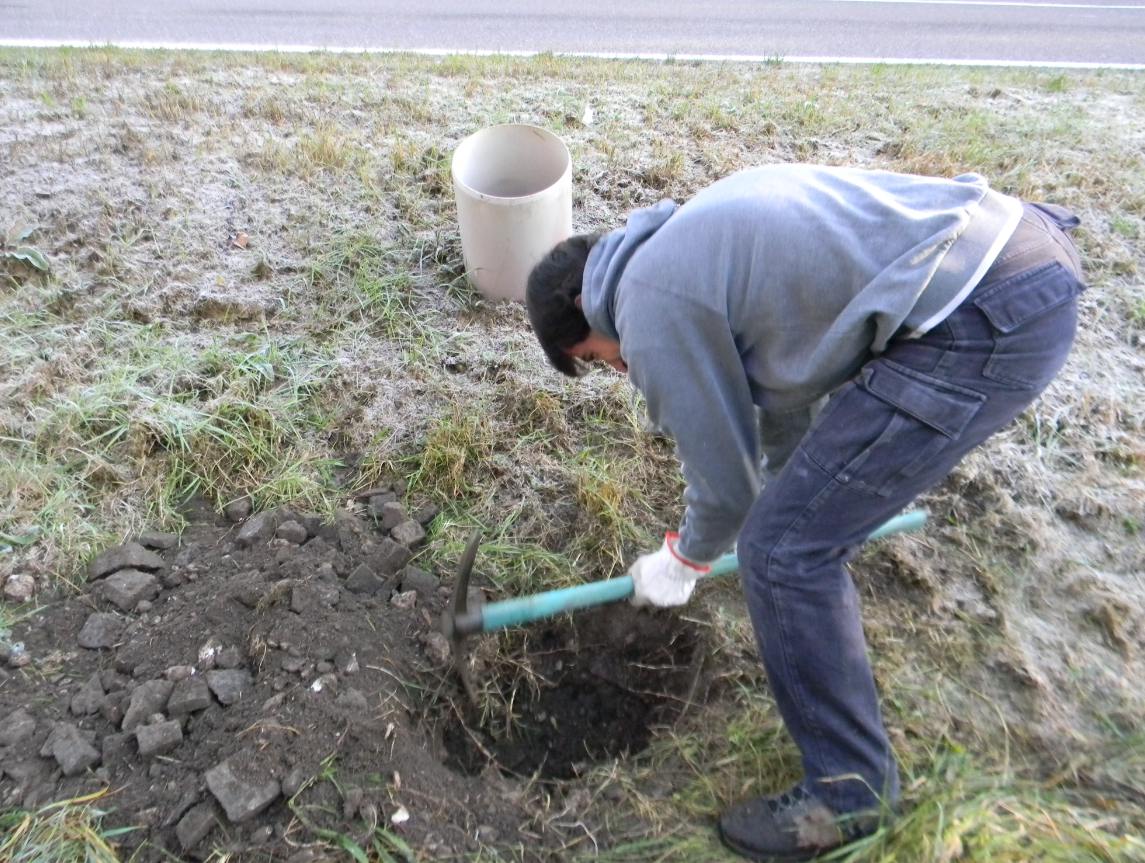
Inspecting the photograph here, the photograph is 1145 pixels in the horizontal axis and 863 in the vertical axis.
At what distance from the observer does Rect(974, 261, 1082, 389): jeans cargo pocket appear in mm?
1417

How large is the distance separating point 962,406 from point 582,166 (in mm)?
3118

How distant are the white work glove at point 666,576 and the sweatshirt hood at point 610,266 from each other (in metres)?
0.60

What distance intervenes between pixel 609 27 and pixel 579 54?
1.32 metres

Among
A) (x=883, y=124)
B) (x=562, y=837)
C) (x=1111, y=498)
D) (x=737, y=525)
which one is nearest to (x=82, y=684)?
(x=562, y=837)

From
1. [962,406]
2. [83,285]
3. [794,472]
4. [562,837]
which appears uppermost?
[962,406]

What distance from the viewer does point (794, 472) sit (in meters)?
1.53

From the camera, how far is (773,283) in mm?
1454

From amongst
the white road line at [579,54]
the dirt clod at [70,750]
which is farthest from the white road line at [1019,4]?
the dirt clod at [70,750]

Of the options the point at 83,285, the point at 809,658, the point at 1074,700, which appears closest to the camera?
the point at 809,658

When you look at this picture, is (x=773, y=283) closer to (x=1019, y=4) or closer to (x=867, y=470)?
(x=867, y=470)

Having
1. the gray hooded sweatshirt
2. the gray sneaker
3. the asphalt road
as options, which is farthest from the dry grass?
the asphalt road

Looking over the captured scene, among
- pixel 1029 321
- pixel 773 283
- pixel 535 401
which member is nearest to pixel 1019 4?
pixel 535 401

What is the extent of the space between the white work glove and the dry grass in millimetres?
281

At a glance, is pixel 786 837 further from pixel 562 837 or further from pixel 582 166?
pixel 582 166
